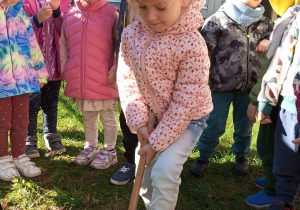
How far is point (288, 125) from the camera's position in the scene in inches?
90.4

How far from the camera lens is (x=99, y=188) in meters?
3.14

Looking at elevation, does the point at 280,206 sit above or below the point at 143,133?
below

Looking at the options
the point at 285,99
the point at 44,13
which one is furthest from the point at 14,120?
the point at 285,99

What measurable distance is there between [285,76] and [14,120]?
2.38 metres

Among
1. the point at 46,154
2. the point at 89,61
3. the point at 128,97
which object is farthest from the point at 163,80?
the point at 46,154

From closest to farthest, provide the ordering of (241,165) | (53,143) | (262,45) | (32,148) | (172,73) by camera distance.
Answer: (172,73) < (262,45) < (241,165) < (32,148) < (53,143)

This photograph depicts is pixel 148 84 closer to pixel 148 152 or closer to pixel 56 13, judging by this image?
pixel 148 152

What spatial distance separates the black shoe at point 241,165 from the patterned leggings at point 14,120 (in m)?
2.11

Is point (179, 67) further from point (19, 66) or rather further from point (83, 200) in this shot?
point (19, 66)

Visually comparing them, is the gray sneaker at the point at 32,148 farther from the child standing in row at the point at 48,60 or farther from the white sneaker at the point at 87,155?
the white sneaker at the point at 87,155

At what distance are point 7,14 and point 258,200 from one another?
2.66 meters

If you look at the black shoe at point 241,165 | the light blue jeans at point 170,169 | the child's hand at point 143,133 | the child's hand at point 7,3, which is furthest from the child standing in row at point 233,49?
the child's hand at point 7,3

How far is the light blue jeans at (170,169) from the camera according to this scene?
208cm

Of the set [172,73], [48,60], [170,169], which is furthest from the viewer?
[48,60]
